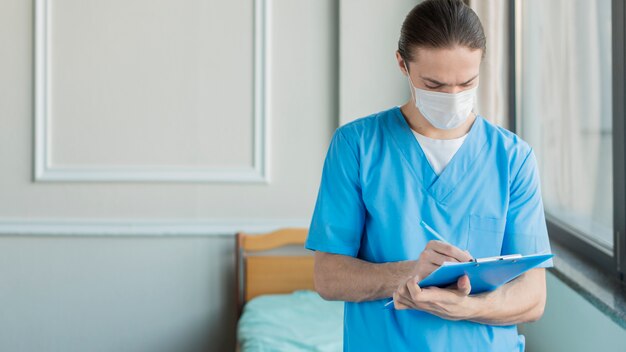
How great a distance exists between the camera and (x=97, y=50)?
330cm

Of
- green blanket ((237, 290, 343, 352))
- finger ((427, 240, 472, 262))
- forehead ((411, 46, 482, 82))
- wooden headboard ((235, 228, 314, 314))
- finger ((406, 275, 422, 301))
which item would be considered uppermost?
forehead ((411, 46, 482, 82))

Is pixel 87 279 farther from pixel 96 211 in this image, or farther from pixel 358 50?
pixel 358 50

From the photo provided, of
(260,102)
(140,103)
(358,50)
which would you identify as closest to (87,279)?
(140,103)

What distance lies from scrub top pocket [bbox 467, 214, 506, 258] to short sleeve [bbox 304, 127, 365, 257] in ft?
0.58

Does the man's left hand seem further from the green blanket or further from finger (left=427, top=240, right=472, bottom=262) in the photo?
the green blanket

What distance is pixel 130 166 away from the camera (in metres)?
3.31

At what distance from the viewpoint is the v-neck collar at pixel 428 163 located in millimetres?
1329

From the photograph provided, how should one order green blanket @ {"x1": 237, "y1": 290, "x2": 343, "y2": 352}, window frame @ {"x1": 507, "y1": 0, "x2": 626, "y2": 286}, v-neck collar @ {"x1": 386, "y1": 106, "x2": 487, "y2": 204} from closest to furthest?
v-neck collar @ {"x1": 386, "y1": 106, "x2": 487, "y2": 204} < window frame @ {"x1": 507, "y1": 0, "x2": 626, "y2": 286} < green blanket @ {"x1": 237, "y1": 290, "x2": 343, "y2": 352}

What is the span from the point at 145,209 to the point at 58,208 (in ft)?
1.15

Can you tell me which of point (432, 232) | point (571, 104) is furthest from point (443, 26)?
point (571, 104)

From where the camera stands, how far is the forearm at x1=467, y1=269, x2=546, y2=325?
1234 millimetres

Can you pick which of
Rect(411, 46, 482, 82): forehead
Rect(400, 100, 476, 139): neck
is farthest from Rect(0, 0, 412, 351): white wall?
Rect(411, 46, 482, 82): forehead

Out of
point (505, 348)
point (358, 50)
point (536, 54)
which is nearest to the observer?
point (505, 348)

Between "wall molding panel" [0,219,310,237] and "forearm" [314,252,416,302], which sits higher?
"forearm" [314,252,416,302]
